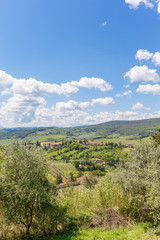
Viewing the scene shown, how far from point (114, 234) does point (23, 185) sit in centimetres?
961

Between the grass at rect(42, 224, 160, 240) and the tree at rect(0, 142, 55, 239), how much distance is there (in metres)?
3.87

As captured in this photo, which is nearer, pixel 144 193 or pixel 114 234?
pixel 114 234

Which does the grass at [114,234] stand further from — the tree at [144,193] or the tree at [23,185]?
the tree at [23,185]

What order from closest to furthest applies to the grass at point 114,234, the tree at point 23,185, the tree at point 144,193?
1. the grass at point 114,234
2. the tree at point 23,185
3. the tree at point 144,193

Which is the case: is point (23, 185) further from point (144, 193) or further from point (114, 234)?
point (144, 193)

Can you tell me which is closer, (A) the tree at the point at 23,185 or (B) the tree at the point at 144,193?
(A) the tree at the point at 23,185

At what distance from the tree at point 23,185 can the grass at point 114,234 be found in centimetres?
387

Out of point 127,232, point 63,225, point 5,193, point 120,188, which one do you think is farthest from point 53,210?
point 120,188

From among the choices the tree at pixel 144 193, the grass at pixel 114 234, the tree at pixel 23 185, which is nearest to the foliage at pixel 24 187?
the tree at pixel 23 185

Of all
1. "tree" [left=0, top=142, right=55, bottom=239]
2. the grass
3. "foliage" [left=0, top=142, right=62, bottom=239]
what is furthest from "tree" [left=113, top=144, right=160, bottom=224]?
"tree" [left=0, top=142, right=55, bottom=239]

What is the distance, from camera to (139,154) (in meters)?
24.9

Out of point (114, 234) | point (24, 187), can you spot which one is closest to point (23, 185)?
point (24, 187)

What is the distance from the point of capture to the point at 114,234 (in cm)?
1292

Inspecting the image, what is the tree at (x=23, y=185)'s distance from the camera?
509 inches
